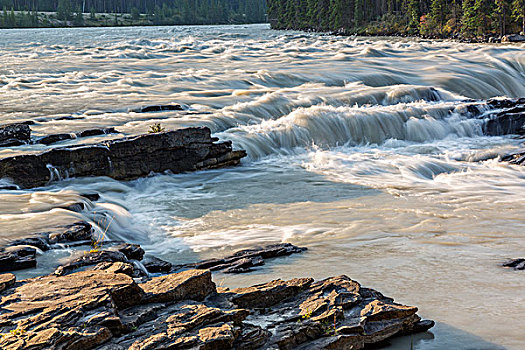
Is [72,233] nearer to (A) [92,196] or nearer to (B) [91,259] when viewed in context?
(B) [91,259]

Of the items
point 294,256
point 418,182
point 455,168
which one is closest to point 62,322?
point 294,256

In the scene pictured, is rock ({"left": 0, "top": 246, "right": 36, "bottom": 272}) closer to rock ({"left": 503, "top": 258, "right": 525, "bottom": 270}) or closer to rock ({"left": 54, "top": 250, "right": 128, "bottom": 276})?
rock ({"left": 54, "top": 250, "right": 128, "bottom": 276})

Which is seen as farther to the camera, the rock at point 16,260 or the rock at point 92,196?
the rock at point 92,196

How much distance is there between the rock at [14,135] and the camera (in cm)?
1368

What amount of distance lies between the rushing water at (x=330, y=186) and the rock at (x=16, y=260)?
0.21 metres

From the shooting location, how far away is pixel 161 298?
5188 mm

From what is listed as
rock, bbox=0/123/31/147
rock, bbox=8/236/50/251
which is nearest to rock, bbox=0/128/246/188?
rock, bbox=0/123/31/147

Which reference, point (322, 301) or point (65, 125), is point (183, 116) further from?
point (322, 301)

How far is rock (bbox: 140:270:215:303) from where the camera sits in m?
5.21

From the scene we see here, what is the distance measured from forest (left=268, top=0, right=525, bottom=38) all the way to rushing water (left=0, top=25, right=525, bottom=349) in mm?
37469

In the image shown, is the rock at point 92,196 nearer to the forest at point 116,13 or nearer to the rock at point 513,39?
the rock at point 513,39

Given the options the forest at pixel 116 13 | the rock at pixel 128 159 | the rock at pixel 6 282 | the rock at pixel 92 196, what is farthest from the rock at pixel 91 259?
the forest at pixel 116 13

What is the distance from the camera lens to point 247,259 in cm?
790

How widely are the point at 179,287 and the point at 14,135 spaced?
10105 millimetres
